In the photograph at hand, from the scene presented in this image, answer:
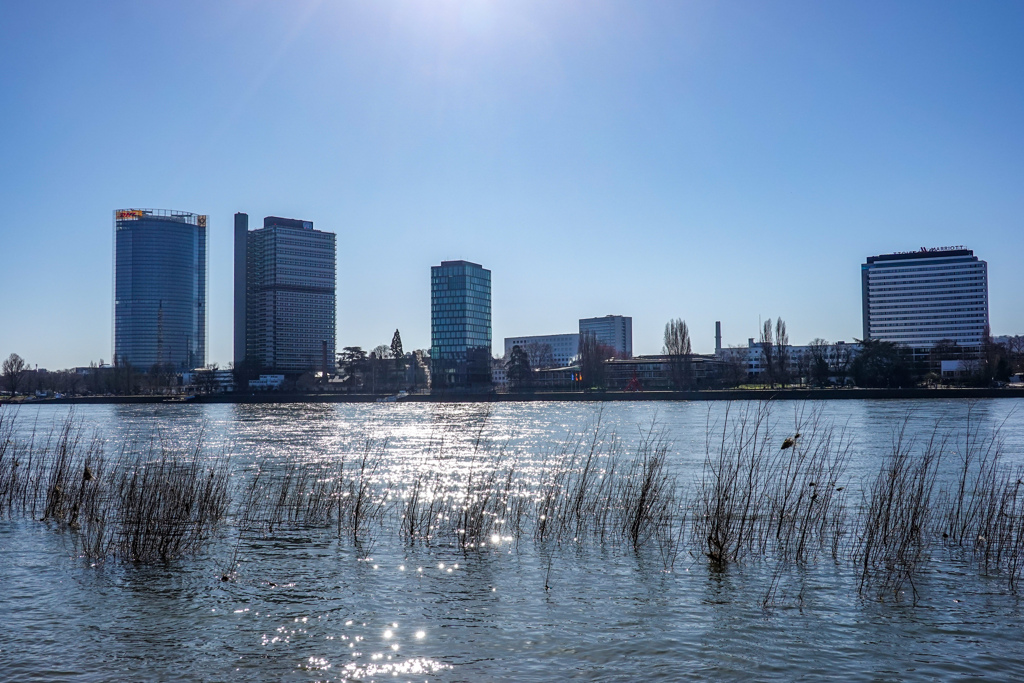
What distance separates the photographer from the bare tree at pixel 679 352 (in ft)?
477

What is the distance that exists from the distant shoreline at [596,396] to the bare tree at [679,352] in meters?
12.1

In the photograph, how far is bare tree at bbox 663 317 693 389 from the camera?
477 ft

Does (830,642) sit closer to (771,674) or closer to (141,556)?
(771,674)

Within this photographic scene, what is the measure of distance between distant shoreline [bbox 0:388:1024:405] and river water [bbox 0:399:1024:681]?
2314 inches

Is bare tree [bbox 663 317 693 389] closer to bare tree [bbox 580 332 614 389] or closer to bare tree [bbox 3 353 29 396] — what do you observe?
bare tree [bbox 580 332 614 389]

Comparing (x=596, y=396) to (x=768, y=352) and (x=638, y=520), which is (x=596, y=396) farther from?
(x=638, y=520)

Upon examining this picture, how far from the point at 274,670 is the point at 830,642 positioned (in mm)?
7292

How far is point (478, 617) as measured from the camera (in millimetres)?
11883

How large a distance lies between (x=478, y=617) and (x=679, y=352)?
143 metres

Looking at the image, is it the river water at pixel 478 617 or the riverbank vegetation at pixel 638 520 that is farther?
the riverbank vegetation at pixel 638 520

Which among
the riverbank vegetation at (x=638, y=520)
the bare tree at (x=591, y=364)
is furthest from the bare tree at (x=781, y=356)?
the riverbank vegetation at (x=638, y=520)

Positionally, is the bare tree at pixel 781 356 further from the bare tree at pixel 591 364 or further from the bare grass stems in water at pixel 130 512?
the bare grass stems in water at pixel 130 512

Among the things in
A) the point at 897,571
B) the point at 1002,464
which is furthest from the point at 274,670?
the point at 1002,464

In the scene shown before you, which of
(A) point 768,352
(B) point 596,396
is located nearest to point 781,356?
(A) point 768,352
